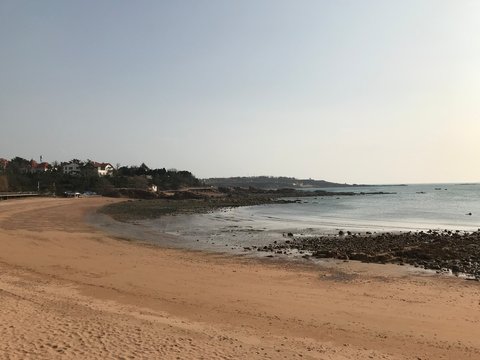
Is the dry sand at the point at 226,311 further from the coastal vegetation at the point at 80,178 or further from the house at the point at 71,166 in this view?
the house at the point at 71,166

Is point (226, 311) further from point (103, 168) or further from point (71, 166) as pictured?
point (71, 166)

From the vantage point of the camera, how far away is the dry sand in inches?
304

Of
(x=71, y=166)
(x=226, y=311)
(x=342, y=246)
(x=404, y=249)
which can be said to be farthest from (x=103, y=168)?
(x=226, y=311)

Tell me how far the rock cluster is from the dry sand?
186cm

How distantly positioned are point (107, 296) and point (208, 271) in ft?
17.1

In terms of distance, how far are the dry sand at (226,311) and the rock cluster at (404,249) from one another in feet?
6.09

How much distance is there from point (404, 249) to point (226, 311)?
1406 centimetres

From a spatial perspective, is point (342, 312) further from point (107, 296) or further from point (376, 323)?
point (107, 296)

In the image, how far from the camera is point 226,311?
10555 mm

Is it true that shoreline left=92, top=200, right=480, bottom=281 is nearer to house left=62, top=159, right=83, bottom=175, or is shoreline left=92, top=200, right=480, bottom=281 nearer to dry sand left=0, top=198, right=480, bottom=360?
dry sand left=0, top=198, right=480, bottom=360

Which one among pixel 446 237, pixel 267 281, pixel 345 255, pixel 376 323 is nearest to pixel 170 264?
pixel 267 281

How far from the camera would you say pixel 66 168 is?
14462 cm

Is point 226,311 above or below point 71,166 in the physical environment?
below

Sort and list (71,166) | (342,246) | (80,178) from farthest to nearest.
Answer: (71,166)
(80,178)
(342,246)
